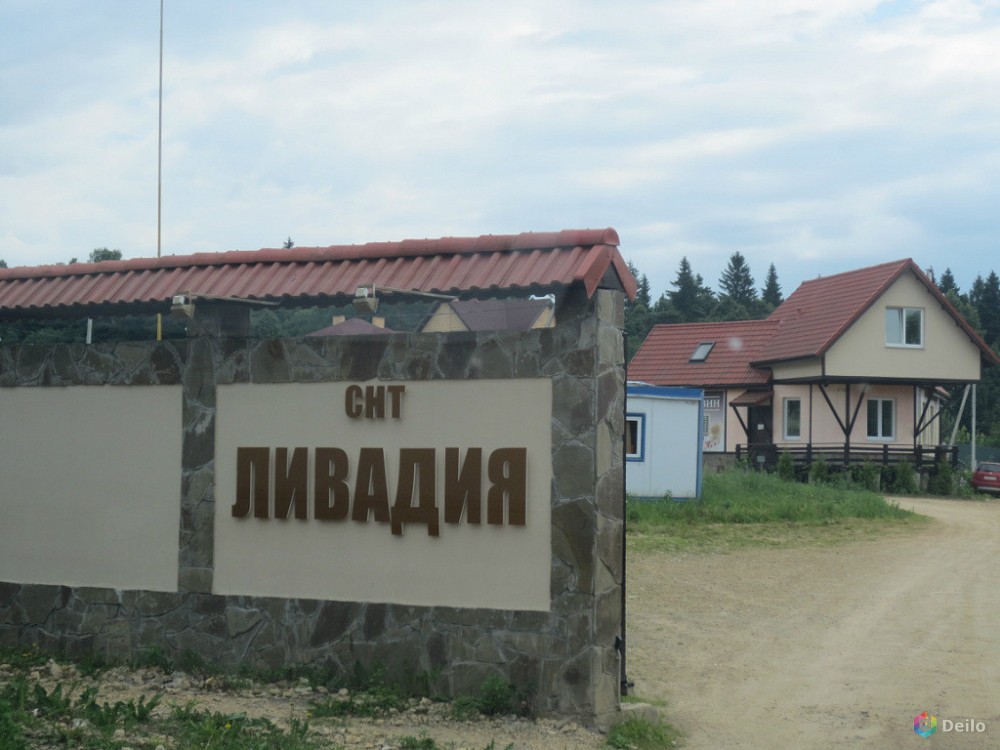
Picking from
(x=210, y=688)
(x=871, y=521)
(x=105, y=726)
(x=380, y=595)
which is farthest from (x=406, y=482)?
(x=871, y=521)

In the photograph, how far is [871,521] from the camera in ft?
75.5

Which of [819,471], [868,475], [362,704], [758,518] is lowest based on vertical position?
[362,704]

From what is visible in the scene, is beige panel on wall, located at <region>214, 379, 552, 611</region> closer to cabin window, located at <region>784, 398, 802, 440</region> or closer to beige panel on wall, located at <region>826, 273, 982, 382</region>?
beige panel on wall, located at <region>826, 273, 982, 382</region>

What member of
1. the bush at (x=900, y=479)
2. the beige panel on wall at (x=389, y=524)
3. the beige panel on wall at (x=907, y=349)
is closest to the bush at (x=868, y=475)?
the bush at (x=900, y=479)

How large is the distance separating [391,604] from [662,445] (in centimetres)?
1440

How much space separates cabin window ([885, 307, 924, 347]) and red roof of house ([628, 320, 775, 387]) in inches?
181

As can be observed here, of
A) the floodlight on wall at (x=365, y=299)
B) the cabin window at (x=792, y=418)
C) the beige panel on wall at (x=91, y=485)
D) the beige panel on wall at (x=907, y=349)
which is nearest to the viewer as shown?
the floodlight on wall at (x=365, y=299)

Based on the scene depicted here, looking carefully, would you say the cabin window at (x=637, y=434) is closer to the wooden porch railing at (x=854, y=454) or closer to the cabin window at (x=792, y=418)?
the wooden porch railing at (x=854, y=454)

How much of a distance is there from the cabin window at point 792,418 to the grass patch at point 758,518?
1316 cm

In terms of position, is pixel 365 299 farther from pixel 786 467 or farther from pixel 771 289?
pixel 771 289

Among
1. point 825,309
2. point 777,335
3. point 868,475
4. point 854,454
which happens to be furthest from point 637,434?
point 777,335

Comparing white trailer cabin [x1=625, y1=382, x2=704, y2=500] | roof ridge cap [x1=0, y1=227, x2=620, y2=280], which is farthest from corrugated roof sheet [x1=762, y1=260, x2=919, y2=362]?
roof ridge cap [x1=0, y1=227, x2=620, y2=280]

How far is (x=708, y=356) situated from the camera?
43.2 metres

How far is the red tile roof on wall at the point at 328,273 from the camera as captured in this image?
863cm
